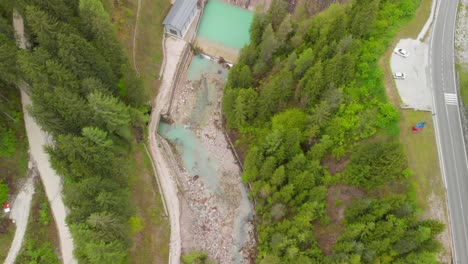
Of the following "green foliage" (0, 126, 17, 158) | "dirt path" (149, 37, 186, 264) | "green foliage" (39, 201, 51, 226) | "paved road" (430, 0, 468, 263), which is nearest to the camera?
"paved road" (430, 0, 468, 263)

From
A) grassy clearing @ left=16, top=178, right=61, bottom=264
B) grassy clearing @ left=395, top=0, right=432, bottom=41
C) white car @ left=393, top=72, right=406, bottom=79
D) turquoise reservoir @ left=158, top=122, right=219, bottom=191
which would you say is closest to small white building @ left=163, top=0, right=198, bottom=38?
turquoise reservoir @ left=158, top=122, right=219, bottom=191

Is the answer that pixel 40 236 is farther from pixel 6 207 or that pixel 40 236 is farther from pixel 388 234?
pixel 388 234

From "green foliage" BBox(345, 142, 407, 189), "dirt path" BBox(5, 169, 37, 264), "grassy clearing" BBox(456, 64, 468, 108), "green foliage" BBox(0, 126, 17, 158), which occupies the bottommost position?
"dirt path" BBox(5, 169, 37, 264)

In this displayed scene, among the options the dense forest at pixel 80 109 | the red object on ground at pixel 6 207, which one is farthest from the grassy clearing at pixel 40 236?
the dense forest at pixel 80 109

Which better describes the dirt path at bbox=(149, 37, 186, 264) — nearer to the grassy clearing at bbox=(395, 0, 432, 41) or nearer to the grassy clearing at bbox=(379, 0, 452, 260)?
the grassy clearing at bbox=(379, 0, 452, 260)

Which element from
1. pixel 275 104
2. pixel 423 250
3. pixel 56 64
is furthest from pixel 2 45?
pixel 423 250

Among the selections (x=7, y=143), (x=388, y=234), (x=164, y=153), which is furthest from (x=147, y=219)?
(x=388, y=234)
